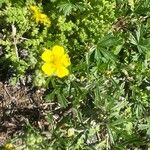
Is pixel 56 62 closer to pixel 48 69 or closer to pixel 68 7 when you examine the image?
pixel 48 69

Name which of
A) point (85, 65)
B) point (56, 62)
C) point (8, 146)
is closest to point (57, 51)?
point (56, 62)

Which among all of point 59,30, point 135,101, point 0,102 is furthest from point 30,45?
point 135,101

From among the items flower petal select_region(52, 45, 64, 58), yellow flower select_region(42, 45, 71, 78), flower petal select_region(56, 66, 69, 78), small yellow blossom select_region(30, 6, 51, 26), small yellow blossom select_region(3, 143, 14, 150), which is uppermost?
small yellow blossom select_region(30, 6, 51, 26)

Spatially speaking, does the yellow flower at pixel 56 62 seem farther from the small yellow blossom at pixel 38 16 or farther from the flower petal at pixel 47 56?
A: the small yellow blossom at pixel 38 16

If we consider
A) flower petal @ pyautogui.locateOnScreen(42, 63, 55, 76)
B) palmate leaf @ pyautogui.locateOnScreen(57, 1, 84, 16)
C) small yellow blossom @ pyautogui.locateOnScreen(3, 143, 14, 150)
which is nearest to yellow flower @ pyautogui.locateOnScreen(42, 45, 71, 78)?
flower petal @ pyautogui.locateOnScreen(42, 63, 55, 76)

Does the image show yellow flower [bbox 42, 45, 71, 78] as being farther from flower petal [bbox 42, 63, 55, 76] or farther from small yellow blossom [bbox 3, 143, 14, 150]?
small yellow blossom [bbox 3, 143, 14, 150]

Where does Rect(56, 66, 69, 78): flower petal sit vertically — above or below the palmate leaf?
below

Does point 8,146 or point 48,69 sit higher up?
point 48,69
